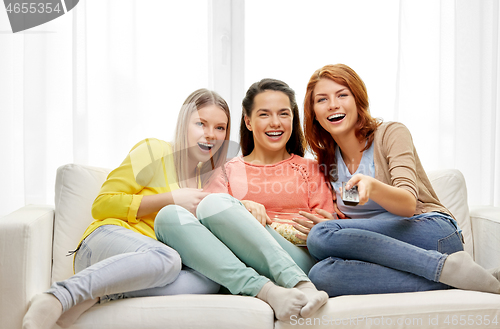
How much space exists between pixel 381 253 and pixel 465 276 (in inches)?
8.0

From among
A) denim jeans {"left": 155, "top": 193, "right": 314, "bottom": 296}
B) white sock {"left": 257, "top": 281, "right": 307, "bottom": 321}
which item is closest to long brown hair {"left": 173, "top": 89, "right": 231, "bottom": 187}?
denim jeans {"left": 155, "top": 193, "right": 314, "bottom": 296}

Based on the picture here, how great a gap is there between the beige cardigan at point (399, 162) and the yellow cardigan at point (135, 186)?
0.68 metres

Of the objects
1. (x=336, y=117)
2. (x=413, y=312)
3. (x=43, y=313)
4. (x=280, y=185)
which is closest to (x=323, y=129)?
(x=336, y=117)

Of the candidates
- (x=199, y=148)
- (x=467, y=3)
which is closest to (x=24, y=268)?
(x=199, y=148)

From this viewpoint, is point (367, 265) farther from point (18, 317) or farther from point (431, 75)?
point (431, 75)

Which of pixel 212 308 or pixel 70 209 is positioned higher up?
pixel 70 209

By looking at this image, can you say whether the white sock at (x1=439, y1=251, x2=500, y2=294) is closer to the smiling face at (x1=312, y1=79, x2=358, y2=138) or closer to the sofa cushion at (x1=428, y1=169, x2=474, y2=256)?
the sofa cushion at (x1=428, y1=169, x2=474, y2=256)

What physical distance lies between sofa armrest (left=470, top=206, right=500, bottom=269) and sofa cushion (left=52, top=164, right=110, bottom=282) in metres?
1.34

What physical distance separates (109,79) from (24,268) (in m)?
0.93

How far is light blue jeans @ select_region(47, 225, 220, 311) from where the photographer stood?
0.84m

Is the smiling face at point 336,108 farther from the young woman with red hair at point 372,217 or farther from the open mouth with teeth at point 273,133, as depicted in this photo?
the open mouth with teeth at point 273,133

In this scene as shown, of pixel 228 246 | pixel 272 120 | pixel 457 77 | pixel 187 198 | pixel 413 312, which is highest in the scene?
pixel 457 77

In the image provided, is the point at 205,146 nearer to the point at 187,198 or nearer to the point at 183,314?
the point at 187,198

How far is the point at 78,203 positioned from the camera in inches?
51.2
